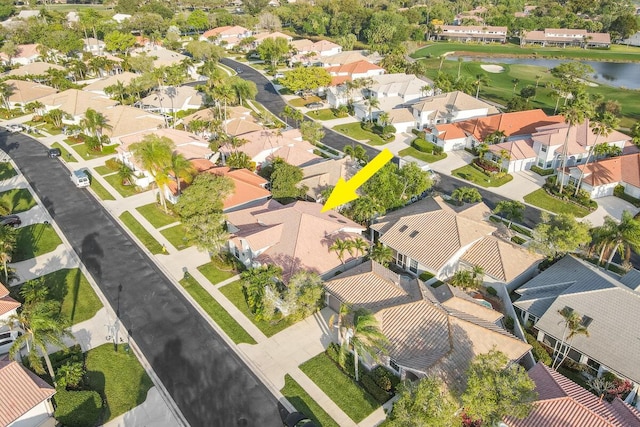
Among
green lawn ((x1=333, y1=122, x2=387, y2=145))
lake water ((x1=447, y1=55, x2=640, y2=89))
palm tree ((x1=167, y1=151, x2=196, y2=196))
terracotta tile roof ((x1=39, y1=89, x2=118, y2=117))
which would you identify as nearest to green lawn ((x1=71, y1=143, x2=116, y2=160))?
terracotta tile roof ((x1=39, y1=89, x2=118, y2=117))

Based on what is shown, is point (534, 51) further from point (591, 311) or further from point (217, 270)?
point (217, 270)

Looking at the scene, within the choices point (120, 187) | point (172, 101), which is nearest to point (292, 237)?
point (120, 187)

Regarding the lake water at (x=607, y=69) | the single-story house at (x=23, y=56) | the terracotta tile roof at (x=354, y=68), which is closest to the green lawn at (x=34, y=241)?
the terracotta tile roof at (x=354, y=68)

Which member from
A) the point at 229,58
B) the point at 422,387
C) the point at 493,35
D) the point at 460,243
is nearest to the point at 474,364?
the point at 422,387

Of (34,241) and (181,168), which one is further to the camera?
(181,168)

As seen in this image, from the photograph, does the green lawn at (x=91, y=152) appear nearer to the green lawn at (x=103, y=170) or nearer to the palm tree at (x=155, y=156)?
→ the green lawn at (x=103, y=170)

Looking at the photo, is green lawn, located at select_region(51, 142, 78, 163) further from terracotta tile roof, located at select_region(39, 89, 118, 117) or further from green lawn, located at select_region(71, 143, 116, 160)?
terracotta tile roof, located at select_region(39, 89, 118, 117)
